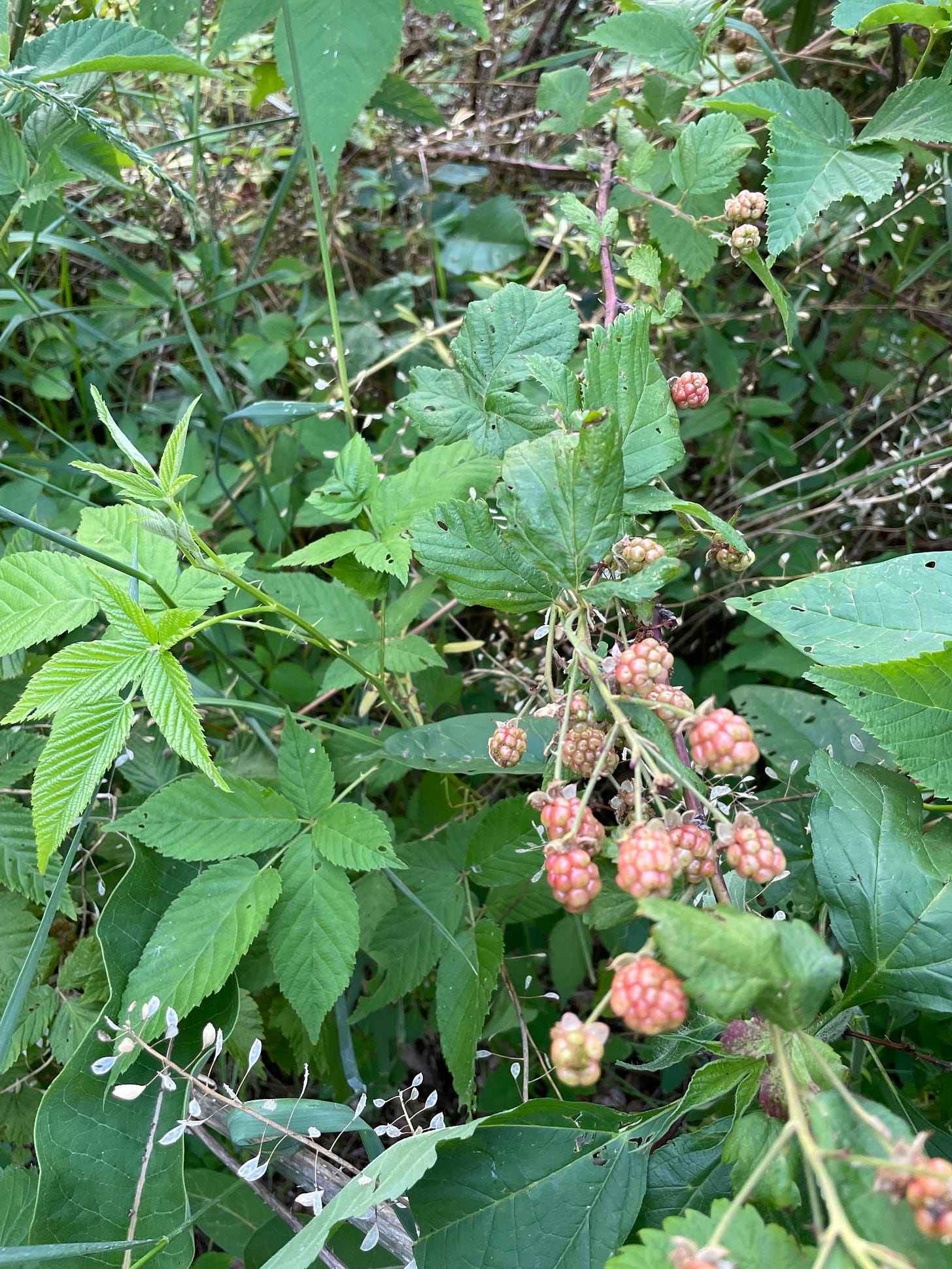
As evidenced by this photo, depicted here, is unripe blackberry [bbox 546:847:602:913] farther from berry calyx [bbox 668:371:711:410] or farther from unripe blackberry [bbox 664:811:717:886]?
berry calyx [bbox 668:371:711:410]

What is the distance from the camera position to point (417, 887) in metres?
1.14

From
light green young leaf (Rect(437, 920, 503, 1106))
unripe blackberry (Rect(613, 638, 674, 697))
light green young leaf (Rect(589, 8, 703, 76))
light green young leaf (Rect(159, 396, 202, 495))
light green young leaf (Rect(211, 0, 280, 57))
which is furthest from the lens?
light green young leaf (Rect(211, 0, 280, 57))

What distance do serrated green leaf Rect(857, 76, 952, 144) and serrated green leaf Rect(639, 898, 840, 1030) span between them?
104 centimetres

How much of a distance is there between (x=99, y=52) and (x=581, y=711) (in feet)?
3.95

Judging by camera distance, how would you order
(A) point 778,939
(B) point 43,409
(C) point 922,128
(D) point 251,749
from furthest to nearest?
1. (B) point 43,409
2. (D) point 251,749
3. (C) point 922,128
4. (A) point 778,939

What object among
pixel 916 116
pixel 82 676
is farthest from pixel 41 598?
pixel 916 116

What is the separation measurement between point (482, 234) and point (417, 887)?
1.39m

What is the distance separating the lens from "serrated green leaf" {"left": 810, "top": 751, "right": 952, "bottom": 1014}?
0.77m

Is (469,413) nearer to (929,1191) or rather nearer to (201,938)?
(201,938)

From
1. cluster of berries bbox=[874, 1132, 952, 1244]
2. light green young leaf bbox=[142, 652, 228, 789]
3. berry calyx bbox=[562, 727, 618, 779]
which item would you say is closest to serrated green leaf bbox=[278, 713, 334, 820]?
light green young leaf bbox=[142, 652, 228, 789]

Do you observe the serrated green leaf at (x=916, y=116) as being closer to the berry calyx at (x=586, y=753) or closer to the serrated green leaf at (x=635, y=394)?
the serrated green leaf at (x=635, y=394)

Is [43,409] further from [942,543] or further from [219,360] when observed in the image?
[942,543]

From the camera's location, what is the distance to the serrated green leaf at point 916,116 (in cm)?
108

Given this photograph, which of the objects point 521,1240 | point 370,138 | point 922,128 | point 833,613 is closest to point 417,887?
point 521,1240
